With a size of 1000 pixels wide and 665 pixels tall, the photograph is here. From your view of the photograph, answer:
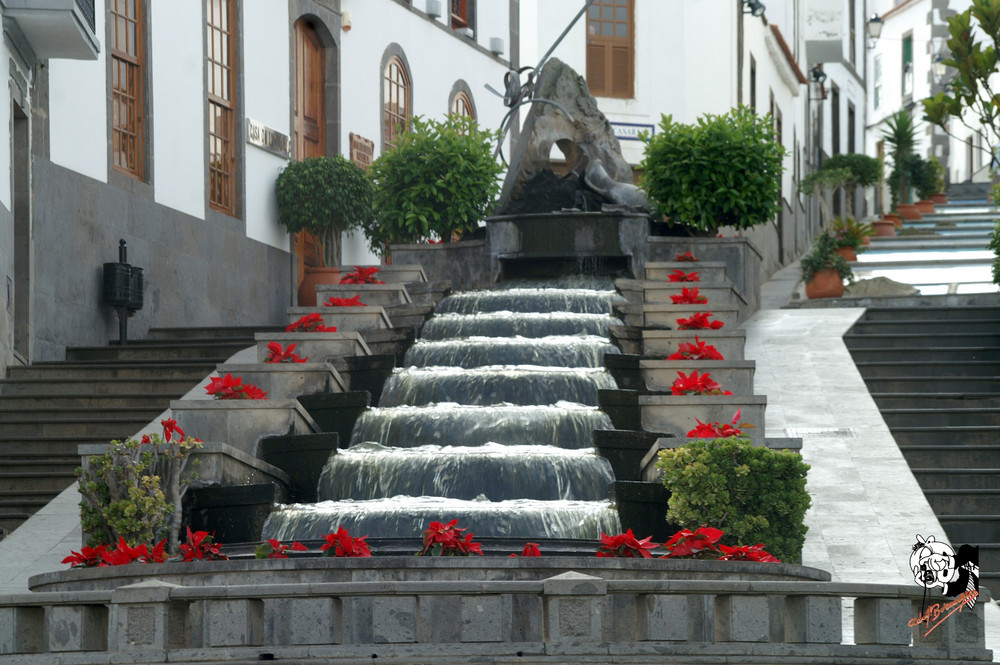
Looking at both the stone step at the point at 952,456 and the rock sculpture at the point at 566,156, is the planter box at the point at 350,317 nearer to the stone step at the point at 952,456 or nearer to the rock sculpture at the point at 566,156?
the rock sculpture at the point at 566,156

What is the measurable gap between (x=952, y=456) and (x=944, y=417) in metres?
1.12

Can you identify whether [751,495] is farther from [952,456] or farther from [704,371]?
[952,456]

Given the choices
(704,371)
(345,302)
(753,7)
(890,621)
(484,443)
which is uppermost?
(753,7)

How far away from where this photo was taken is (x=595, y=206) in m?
21.9

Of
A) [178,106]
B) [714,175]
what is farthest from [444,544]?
[178,106]

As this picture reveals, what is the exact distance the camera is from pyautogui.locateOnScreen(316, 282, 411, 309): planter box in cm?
1838

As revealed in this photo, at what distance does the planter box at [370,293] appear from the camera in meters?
18.4

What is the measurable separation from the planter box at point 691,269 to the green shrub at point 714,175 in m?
1.14

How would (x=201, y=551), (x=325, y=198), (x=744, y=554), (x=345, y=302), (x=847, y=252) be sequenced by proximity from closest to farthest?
(x=744, y=554) → (x=201, y=551) → (x=345, y=302) → (x=325, y=198) → (x=847, y=252)

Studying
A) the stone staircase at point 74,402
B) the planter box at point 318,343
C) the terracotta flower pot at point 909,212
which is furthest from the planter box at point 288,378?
the terracotta flower pot at point 909,212

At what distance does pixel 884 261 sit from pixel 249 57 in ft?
41.4

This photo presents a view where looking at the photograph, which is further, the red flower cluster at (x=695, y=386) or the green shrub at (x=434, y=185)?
the green shrub at (x=434, y=185)

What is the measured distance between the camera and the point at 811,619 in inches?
323

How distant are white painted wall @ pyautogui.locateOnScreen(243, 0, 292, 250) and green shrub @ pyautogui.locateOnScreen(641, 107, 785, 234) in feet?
19.6
